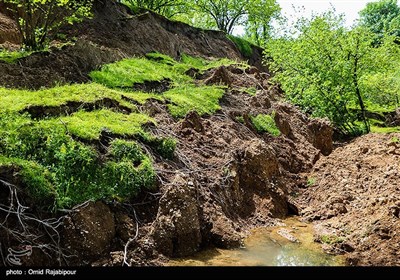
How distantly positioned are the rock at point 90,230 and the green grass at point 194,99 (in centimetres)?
419

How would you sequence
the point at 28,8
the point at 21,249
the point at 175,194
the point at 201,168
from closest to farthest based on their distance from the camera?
the point at 21,249, the point at 175,194, the point at 201,168, the point at 28,8

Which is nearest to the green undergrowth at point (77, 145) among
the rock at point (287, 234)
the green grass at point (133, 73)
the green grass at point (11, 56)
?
the green grass at point (11, 56)

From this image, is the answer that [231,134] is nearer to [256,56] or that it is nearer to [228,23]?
[256,56]

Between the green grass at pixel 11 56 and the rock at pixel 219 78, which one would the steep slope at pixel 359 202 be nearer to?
the rock at pixel 219 78

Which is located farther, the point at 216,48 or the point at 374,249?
the point at 216,48

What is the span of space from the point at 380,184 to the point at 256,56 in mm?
21317

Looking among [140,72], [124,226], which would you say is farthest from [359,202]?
[140,72]

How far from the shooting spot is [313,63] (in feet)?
49.6

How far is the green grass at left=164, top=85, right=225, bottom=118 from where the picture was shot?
9.15m

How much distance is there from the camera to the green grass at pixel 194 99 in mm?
9155

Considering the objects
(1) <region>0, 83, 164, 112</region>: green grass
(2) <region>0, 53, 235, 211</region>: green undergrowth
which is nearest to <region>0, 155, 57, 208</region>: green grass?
(2) <region>0, 53, 235, 211</region>: green undergrowth

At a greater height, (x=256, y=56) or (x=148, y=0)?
(x=148, y=0)

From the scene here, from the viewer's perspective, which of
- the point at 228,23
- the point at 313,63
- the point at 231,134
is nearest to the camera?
the point at 231,134

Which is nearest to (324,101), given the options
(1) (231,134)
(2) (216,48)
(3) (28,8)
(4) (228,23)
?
(1) (231,134)
